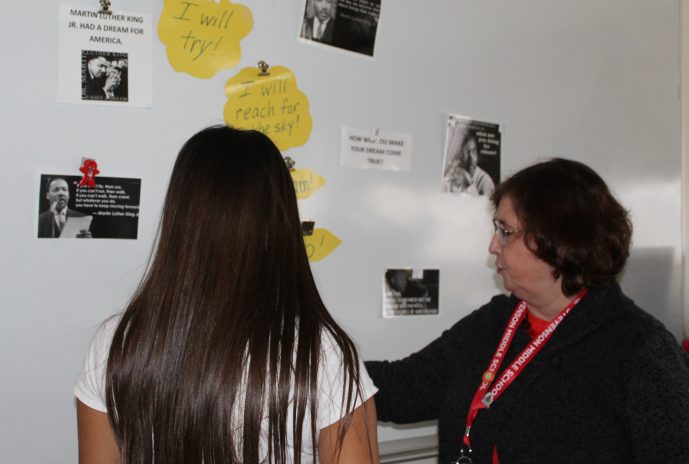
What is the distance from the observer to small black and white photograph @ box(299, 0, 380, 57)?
4.36ft

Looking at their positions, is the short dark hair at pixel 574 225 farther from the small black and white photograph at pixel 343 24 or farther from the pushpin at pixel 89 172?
the pushpin at pixel 89 172

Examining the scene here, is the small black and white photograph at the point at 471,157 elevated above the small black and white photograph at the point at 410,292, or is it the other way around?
the small black and white photograph at the point at 471,157

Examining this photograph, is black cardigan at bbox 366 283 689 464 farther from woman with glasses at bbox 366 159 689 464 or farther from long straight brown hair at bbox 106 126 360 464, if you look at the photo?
long straight brown hair at bbox 106 126 360 464

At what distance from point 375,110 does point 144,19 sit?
511mm

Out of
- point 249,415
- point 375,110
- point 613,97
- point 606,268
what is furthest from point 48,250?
point 613,97

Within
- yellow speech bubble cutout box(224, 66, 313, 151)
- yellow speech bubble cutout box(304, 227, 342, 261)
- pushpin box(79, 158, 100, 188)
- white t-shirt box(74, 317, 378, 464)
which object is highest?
yellow speech bubble cutout box(224, 66, 313, 151)

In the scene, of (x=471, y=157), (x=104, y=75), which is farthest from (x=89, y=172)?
(x=471, y=157)

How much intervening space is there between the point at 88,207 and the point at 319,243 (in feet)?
1.52

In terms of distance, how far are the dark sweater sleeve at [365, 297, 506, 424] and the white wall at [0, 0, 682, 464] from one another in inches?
4.9

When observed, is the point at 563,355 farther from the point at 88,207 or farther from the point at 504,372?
the point at 88,207

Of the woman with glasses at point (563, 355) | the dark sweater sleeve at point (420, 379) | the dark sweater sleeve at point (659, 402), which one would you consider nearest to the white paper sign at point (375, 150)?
the woman with glasses at point (563, 355)

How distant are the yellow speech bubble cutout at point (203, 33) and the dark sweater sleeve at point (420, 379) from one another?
70cm

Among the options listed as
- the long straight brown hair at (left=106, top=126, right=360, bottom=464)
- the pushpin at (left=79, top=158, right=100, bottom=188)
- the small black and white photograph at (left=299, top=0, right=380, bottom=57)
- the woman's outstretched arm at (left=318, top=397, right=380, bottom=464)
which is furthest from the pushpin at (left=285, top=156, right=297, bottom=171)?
→ the woman's outstretched arm at (left=318, top=397, right=380, bottom=464)

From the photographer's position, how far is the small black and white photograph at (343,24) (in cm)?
133
